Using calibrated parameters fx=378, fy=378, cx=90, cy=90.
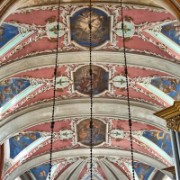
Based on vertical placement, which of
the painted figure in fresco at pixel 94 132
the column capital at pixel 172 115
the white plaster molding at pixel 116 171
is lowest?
the column capital at pixel 172 115

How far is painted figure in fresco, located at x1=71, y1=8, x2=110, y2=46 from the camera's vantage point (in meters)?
11.5

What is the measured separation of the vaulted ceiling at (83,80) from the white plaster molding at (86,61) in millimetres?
34

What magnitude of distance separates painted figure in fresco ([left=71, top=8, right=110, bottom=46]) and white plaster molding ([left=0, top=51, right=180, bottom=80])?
588 mm

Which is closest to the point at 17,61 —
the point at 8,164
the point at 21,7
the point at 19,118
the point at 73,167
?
the point at 21,7

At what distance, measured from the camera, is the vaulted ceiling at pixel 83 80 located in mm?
11242

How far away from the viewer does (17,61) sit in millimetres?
12227

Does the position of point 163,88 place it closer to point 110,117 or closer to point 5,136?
point 110,117

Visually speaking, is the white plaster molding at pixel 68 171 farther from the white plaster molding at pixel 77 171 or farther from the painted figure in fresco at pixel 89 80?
the painted figure in fresco at pixel 89 80

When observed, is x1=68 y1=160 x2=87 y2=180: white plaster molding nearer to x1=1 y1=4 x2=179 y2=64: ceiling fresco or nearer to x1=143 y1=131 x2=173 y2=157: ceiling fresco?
x1=143 y1=131 x2=173 y2=157: ceiling fresco

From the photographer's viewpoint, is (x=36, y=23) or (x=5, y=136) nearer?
(x=36, y=23)

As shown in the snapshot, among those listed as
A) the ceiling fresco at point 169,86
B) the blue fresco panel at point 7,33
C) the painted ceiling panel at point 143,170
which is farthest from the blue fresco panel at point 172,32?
the painted ceiling panel at point 143,170

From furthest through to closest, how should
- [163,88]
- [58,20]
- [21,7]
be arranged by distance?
[163,88] → [58,20] → [21,7]

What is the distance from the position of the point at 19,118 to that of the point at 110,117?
152 inches

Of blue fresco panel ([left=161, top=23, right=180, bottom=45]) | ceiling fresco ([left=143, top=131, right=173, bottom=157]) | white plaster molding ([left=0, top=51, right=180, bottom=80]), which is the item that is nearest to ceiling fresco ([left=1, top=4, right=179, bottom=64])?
white plaster molding ([left=0, top=51, right=180, bottom=80])
